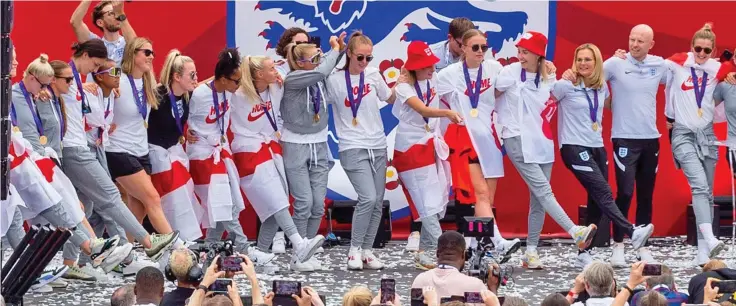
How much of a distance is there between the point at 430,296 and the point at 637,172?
546 centimetres

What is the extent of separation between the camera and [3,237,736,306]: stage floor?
11000 mm

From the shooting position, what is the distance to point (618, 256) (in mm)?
12617

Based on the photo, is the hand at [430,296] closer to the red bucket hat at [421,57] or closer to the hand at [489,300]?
the hand at [489,300]

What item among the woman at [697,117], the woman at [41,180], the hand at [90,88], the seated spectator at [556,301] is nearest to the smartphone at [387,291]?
the seated spectator at [556,301]

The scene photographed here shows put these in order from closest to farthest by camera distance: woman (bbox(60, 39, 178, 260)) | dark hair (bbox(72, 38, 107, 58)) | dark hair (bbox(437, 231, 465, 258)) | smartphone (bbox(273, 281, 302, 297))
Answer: smartphone (bbox(273, 281, 302, 297)) < dark hair (bbox(437, 231, 465, 258)) < woman (bbox(60, 39, 178, 260)) < dark hair (bbox(72, 38, 107, 58))

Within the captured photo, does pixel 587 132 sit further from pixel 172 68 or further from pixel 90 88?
pixel 90 88

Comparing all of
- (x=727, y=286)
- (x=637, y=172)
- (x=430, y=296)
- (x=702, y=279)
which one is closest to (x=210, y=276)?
(x=430, y=296)

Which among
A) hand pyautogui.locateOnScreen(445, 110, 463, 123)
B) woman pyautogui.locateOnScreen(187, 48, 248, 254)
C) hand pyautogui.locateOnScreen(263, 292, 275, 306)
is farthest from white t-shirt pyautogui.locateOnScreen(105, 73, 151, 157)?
hand pyautogui.locateOnScreen(263, 292, 275, 306)

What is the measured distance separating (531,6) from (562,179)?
151cm

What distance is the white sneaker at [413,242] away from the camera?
1334 centimetres

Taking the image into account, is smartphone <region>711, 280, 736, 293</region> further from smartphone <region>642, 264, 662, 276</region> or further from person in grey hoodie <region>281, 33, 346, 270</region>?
person in grey hoodie <region>281, 33, 346, 270</region>

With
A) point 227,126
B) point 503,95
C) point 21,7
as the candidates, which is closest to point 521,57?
point 503,95

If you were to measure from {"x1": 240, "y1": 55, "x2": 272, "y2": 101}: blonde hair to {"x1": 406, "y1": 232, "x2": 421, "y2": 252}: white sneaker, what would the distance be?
2087 mm

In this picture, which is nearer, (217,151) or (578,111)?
(217,151)
